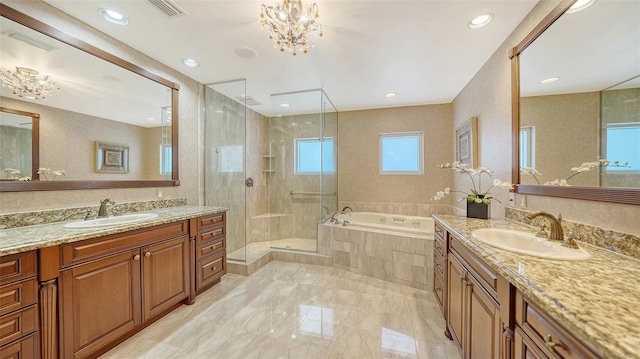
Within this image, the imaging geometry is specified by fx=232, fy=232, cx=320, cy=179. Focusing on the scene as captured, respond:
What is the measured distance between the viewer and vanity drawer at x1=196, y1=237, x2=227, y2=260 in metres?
→ 2.37

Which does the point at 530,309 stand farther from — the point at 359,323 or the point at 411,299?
the point at 411,299

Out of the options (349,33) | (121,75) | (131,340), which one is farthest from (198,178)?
(349,33)

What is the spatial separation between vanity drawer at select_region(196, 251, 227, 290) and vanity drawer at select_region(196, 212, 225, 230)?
0.36 m

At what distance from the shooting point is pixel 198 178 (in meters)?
3.01

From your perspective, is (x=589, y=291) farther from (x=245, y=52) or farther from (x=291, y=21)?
(x=245, y=52)

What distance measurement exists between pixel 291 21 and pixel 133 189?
7.01 feet

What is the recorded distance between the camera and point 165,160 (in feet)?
8.41

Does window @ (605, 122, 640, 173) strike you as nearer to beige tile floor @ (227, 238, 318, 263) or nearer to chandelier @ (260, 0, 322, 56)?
chandelier @ (260, 0, 322, 56)

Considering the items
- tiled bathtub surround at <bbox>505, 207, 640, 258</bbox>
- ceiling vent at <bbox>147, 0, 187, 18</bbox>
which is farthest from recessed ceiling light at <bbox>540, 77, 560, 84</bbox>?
ceiling vent at <bbox>147, 0, 187, 18</bbox>

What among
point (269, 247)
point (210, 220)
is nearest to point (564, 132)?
point (210, 220)

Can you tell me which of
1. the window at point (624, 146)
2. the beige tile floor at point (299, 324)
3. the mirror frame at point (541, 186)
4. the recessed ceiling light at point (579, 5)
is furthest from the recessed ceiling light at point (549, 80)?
the beige tile floor at point (299, 324)

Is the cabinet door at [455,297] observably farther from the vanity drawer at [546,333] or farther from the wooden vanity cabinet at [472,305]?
the vanity drawer at [546,333]

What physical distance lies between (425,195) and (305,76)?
266 centimetres

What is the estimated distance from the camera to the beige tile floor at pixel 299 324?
1.68m
